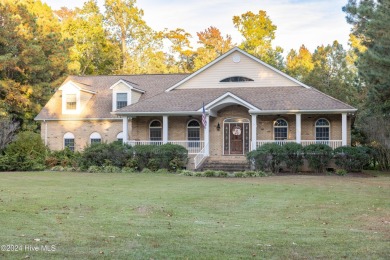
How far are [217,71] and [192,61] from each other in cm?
2562

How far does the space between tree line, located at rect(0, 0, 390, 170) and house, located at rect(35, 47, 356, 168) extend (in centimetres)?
292

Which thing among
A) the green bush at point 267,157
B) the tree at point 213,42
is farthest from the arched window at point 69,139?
the tree at point 213,42

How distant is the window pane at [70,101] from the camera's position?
32438 mm

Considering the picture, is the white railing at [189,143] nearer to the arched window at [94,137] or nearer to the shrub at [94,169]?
the shrub at [94,169]

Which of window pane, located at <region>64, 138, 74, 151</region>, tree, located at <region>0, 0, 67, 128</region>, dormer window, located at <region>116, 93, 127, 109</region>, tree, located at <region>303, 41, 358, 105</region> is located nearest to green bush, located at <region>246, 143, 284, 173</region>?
dormer window, located at <region>116, 93, 127, 109</region>

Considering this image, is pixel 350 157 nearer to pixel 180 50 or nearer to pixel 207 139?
pixel 207 139

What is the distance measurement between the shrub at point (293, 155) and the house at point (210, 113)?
1540 millimetres

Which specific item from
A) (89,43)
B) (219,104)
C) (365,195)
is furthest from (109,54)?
(365,195)

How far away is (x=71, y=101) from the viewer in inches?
1280

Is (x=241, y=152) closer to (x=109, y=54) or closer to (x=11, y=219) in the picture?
(x=11, y=219)

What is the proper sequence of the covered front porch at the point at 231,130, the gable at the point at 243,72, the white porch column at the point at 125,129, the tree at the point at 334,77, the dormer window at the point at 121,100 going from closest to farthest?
1. the covered front porch at the point at 231,130
2. the white porch column at the point at 125,129
3. the gable at the point at 243,72
4. the dormer window at the point at 121,100
5. the tree at the point at 334,77

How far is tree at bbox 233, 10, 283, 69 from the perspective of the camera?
50.4 m

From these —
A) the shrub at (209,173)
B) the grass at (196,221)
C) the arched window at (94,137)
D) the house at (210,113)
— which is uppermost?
the house at (210,113)

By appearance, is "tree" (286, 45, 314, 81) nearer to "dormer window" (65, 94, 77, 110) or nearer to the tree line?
the tree line
